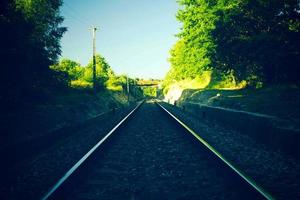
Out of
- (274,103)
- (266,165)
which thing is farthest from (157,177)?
(274,103)

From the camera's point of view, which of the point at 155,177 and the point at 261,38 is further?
the point at 261,38

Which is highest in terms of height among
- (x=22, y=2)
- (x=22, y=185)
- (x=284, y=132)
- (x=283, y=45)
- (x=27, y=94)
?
(x=22, y=2)

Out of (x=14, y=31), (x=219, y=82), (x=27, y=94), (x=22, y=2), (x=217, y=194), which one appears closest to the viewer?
(x=217, y=194)

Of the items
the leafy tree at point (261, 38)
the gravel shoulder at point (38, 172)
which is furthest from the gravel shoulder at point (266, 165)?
the leafy tree at point (261, 38)

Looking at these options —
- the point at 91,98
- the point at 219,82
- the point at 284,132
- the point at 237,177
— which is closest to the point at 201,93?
the point at 219,82

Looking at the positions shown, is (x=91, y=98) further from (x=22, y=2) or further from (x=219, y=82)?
(x=219, y=82)

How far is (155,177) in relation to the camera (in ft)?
18.9

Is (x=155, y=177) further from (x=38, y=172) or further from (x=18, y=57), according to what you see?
(x=18, y=57)

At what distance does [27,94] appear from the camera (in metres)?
16.9

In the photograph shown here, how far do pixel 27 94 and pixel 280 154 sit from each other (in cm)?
1430

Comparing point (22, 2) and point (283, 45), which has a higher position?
point (22, 2)

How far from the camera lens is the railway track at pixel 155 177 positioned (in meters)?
4.71

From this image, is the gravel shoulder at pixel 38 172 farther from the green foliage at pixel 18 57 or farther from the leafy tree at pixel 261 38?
the leafy tree at pixel 261 38

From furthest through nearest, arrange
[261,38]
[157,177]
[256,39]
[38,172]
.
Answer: [256,39] < [261,38] < [38,172] < [157,177]
